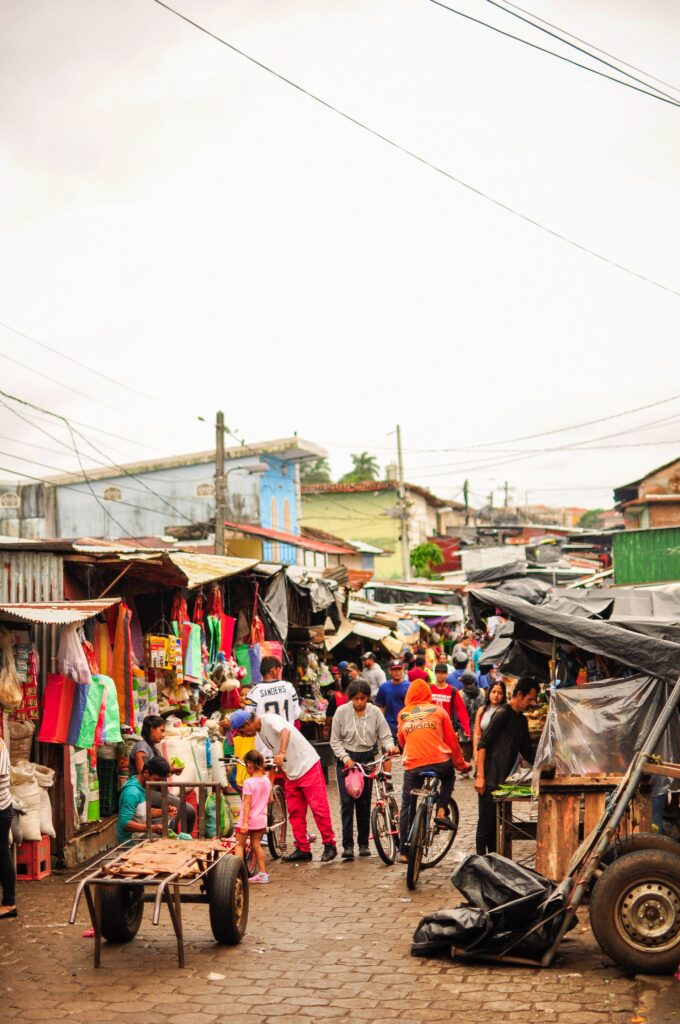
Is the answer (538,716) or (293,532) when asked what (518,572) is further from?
(538,716)

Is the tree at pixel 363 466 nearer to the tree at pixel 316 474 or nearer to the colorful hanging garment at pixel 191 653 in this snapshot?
the tree at pixel 316 474

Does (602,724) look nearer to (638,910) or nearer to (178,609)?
(638,910)

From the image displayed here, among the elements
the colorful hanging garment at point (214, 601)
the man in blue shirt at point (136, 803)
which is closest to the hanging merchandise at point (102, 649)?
the man in blue shirt at point (136, 803)

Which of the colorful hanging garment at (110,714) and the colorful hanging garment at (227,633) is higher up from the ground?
the colorful hanging garment at (227,633)

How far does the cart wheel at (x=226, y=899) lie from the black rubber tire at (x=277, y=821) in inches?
147

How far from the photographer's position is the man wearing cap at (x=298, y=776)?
1094 cm

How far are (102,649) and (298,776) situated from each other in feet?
8.99

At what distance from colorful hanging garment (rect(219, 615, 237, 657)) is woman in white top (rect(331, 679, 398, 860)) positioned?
4469 millimetres

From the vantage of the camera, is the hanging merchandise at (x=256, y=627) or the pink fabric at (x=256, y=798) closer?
the pink fabric at (x=256, y=798)

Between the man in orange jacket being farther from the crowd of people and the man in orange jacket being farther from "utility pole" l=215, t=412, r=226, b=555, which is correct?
"utility pole" l=215, t=412, r=226, b=555

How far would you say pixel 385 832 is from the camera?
1081 centimetres

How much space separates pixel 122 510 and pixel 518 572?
16.5m

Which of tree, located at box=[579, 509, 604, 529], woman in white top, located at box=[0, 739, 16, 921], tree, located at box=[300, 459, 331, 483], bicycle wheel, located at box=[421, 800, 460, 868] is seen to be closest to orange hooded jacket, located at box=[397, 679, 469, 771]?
bicycle wheel, located at box=[421, 800, 460, 868]

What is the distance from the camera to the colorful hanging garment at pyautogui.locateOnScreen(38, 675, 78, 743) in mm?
10484
